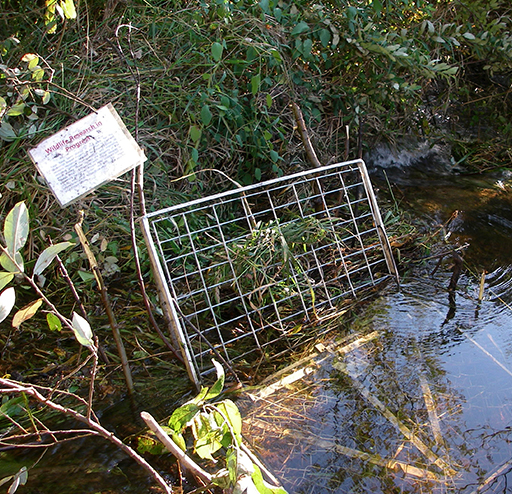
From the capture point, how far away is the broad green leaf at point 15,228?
99cm

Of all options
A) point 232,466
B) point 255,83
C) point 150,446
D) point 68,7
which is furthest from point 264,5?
point 232,466

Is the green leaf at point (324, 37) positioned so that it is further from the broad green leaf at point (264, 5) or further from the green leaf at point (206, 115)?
the green leaf at point (206, 115)

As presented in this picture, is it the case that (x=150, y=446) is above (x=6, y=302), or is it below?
below

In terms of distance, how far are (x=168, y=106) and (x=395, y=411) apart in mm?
1867

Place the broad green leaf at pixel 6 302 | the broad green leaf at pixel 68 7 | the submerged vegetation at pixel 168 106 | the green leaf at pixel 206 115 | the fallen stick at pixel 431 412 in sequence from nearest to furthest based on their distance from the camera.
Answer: the broad green leaf at pixel 6 302, the fallen stick at pixel 431 412, the broad green leaf at pixel 68 7, the submerged vegetation at pixel 168 106, the green leaf at pixel 206 115

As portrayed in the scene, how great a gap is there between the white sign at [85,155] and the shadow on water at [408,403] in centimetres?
91

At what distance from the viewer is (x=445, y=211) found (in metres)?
2.93

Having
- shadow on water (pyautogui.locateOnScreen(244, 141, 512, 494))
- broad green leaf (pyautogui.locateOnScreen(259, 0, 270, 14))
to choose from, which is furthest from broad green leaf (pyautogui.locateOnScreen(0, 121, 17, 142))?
shadow on water (pyautogui.locateOnScreen(244, 141, 512, 494))

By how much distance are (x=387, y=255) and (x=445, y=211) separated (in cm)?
75

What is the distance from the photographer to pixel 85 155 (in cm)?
162

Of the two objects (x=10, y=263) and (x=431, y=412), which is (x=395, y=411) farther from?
(x=10, y=263)

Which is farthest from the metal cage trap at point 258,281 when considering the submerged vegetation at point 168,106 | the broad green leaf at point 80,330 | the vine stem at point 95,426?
the broad green leaf at point 80,330

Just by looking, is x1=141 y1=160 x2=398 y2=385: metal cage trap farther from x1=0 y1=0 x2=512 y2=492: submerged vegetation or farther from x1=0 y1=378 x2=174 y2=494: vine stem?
x1=0 y1=378 x2=174 y2=494: vine stem

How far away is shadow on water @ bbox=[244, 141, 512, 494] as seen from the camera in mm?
1472
